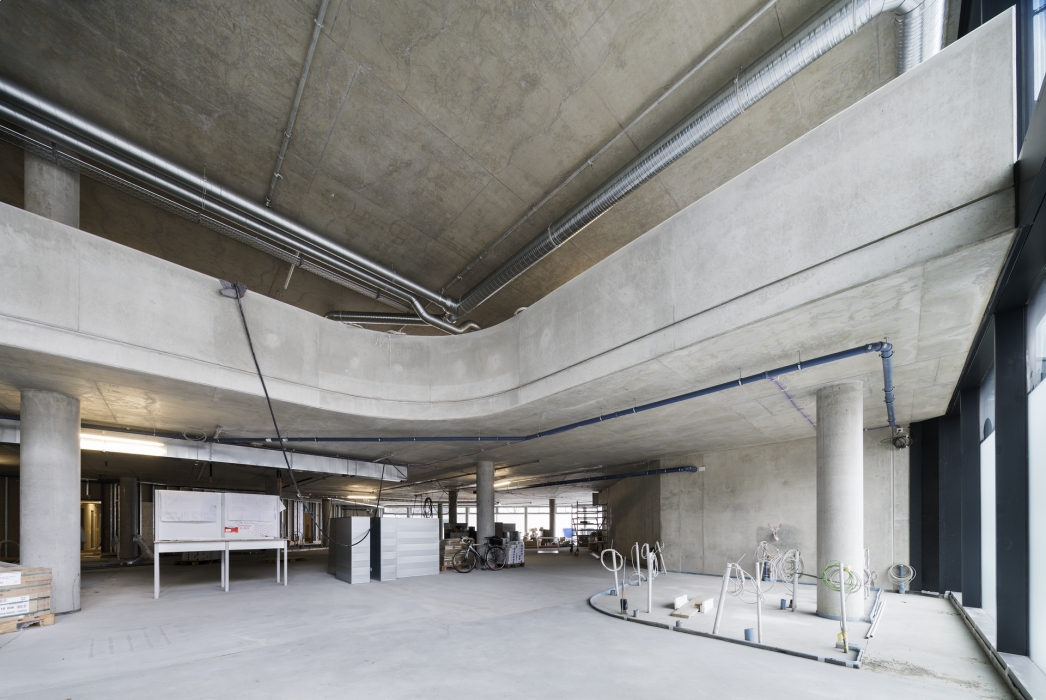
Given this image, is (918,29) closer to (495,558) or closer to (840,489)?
(840,489)

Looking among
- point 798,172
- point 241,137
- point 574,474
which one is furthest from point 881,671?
point 574,474

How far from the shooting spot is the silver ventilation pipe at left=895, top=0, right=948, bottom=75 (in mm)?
6891

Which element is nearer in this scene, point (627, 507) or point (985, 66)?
point (985, 66)

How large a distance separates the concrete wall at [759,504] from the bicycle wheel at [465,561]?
664cm

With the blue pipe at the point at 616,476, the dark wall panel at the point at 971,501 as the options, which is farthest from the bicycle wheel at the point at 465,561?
the dark wall panel at the point at 971,501

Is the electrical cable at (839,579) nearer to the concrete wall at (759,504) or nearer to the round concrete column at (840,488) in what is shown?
the round concrete column at (840,488)

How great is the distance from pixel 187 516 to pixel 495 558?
29.6 ft

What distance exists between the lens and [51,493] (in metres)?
9.09

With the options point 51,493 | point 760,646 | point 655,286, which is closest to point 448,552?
point 51,493

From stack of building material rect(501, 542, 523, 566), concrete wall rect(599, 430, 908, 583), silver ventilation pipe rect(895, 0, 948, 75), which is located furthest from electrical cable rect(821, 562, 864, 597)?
stack of building material rect(501, 542, 523, 566)

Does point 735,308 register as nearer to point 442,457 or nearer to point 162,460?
point 442,457

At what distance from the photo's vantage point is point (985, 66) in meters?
4.74

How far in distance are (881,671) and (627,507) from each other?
1730 cm

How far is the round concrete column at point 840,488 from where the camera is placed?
893 cm
